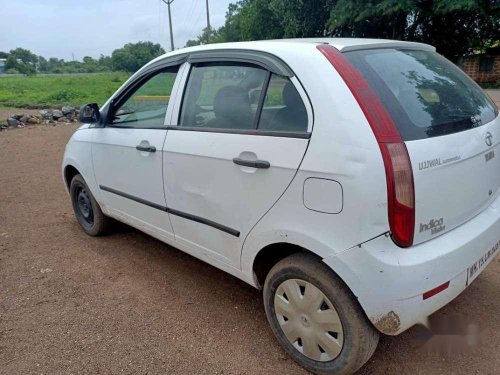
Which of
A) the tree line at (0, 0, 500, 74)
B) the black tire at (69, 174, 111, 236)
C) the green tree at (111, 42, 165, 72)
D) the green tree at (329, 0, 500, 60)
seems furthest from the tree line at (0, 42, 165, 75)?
the black tire at (69, 174, 111, 236)

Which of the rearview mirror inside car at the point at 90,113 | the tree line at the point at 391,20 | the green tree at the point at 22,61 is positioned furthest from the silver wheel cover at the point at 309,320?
the green tree at the point at 22,61

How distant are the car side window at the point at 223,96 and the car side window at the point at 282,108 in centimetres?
7

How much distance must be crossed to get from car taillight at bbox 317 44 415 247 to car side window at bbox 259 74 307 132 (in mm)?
298

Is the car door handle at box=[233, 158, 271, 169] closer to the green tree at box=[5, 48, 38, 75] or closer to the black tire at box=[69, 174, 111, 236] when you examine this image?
the black tire at box=[69, 174, 111, 236]

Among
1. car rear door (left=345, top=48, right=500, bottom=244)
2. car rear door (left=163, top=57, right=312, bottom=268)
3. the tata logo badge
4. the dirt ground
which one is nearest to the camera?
car rear door (left=345, top=48, right=500, bottom=244)

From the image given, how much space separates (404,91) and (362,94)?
0.31 metres

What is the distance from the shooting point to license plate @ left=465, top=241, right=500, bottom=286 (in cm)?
216

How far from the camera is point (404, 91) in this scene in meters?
2.11

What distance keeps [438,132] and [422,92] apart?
0.95 feet

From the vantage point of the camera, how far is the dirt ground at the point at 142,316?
2.41 metres

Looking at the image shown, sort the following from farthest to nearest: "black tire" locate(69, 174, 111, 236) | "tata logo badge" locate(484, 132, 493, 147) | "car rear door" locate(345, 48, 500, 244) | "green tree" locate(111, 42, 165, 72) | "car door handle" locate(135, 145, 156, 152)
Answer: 1. "green tree" locate(111, 42, 165, 72)
2. "black tire" locate(69, 174, 111, 236)
3. "car door handle" locate(135, 145, 156, 152)
4. "tata logo badge" locate(484, 132, 493, 147)
5. "car rear door" locate(345, 48, 500, 244)

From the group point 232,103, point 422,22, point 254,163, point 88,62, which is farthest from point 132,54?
point 254,163

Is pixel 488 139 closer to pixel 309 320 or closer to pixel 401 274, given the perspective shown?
pixel 401 274

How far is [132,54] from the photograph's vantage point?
70.9 meters
